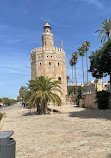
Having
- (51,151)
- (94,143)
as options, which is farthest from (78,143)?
(51,151)

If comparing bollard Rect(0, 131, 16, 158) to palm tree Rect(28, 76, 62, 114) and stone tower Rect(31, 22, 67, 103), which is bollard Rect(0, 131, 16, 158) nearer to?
palm tree Rect(28, 76, 62, 114)

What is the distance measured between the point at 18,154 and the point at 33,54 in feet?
159

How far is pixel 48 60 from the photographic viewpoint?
4934 cm

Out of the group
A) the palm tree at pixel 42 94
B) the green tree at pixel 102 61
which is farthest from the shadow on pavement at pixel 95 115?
the green tree at pixel 102 61

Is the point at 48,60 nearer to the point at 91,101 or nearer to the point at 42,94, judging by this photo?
the point at 91,101

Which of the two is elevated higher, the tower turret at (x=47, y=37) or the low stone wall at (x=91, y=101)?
the tower turret at (x=47, y=37)

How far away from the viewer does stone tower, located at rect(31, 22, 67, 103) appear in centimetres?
4900

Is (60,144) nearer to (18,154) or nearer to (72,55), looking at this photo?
(18,154)

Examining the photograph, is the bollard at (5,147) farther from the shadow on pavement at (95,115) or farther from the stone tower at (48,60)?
the stone tower at (48,60)

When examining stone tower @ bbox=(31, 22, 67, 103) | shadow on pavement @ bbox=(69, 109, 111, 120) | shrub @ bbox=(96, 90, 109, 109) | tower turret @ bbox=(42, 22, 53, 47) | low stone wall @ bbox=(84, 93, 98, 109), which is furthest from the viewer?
tower turret @ bbox=(42, 22, 53, 47)

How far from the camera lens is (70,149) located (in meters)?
5.16

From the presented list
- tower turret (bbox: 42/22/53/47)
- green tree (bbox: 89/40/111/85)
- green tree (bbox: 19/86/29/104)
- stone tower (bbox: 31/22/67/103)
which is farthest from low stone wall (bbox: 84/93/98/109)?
tower turret (bbox: 42/22/53/47)

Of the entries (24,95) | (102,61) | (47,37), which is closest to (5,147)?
(102,61)

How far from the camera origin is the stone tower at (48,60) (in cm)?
4900
